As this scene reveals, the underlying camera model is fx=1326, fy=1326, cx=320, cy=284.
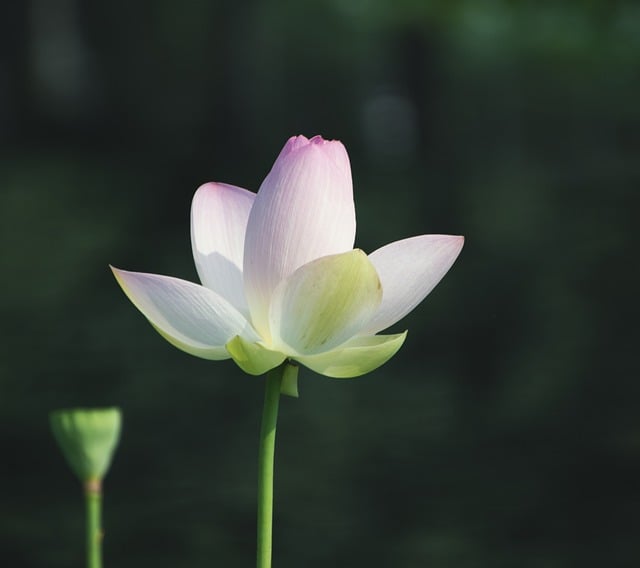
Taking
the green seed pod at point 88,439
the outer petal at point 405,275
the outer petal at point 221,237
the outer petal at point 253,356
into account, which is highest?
the outer petal at point 221,237

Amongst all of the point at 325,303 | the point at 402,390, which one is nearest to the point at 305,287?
the point at 325,303

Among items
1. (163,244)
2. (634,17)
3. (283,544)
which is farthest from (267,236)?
(163,244)

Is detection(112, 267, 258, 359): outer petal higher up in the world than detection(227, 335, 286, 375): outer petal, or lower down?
higher up

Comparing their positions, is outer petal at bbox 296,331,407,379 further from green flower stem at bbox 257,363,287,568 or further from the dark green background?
the dark green background

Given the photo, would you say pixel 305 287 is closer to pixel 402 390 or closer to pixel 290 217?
pixel 290 217

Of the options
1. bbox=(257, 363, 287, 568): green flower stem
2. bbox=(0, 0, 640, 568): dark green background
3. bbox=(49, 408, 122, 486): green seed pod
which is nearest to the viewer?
bbox=(257, 363, 287, 568): green flower stem

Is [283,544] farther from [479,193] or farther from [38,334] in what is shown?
[479,193]

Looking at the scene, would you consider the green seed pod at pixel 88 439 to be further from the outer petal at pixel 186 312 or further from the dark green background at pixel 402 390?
the dark green background at pixel 402 390

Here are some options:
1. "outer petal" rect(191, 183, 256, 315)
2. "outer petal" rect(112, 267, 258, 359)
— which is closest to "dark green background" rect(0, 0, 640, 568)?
"outer petal" rect(191, 183, 256, 315)

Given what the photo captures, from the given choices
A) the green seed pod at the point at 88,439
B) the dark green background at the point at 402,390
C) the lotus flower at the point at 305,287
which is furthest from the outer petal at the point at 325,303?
the dark green background at the point at 402,390
